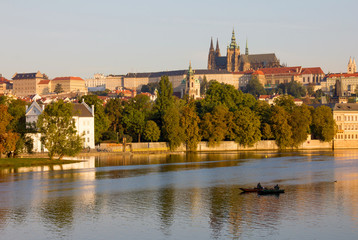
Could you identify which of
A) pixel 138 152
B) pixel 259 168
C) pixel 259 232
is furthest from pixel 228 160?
pixel 259 232

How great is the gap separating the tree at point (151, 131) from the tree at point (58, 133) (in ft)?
79.3

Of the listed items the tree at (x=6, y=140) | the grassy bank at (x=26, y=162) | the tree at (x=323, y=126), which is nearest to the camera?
the grassy bank at (x=26, y=162)

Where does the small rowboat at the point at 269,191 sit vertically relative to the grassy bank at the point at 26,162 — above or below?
below

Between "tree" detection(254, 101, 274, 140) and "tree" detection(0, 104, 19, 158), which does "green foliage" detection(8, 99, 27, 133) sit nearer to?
"tree" detection(0, 104, 19, 158)

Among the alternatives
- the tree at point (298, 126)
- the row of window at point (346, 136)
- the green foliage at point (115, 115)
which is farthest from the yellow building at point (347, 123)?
the green foliage at point (115, 115)

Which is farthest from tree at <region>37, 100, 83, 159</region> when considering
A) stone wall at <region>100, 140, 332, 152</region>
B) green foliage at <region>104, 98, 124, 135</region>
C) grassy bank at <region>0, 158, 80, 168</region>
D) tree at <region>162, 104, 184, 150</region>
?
green foliage at <region>104, 98, 124, 135</region>

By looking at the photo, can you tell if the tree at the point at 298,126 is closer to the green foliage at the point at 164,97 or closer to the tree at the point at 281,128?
the tree at the point at 281,128

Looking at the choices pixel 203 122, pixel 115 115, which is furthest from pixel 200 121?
pixel 115 115

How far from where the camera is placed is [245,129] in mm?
107875

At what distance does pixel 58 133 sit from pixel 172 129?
2839cm

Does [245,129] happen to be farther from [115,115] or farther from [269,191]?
[269,191]

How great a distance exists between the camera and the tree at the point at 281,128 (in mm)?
110500

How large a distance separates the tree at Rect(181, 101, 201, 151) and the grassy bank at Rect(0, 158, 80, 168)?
30.1 metres

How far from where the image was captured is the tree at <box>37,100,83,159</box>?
76.9 m
